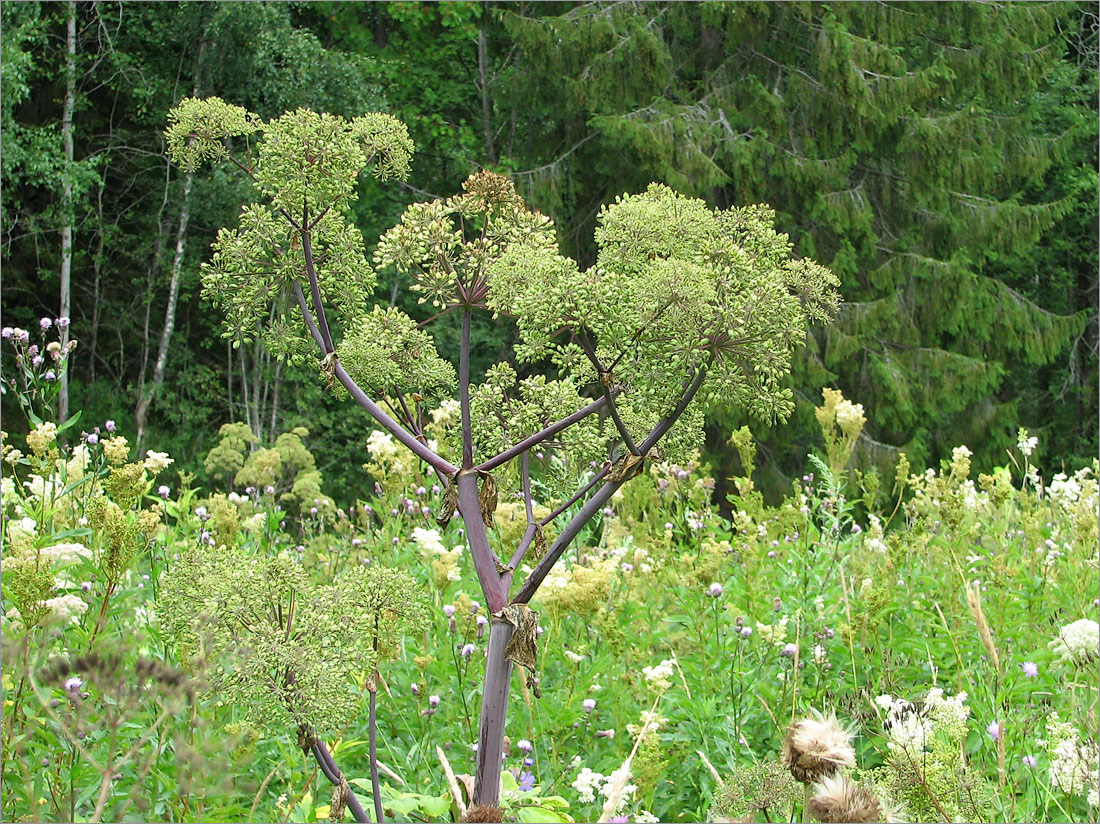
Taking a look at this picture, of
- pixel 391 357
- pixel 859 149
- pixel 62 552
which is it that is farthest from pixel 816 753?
pixel 859 149

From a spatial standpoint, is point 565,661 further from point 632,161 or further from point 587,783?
point 632,161

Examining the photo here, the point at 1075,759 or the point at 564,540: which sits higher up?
the point at 564,540

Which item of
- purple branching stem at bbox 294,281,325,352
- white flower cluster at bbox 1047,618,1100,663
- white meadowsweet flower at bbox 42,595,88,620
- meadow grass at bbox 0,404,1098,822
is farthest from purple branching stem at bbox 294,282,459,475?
white flower cluster at bbox 1047,618,1100,663

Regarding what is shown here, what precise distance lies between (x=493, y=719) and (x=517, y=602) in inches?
6.7

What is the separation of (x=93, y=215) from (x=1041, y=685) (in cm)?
1592

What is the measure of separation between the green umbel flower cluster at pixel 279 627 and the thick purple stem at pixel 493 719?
159 millimetres

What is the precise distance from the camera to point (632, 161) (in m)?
12.8

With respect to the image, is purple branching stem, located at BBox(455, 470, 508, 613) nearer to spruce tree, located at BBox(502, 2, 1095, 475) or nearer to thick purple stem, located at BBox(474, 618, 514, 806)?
thick purple stem, located at BBox(474, 618, 514, 806)

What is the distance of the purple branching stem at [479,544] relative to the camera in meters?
1.48

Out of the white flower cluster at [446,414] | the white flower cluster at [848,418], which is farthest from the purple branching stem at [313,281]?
the white flower cluster at [446,414]

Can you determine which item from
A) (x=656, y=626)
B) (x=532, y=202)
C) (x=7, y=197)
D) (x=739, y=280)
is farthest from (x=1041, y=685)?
(x=7, y=197)

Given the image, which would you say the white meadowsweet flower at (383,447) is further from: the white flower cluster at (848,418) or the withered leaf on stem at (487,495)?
the withered leaf on stem at (487,495)

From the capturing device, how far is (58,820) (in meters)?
2.36

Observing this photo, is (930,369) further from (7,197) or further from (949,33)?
(7,197)
